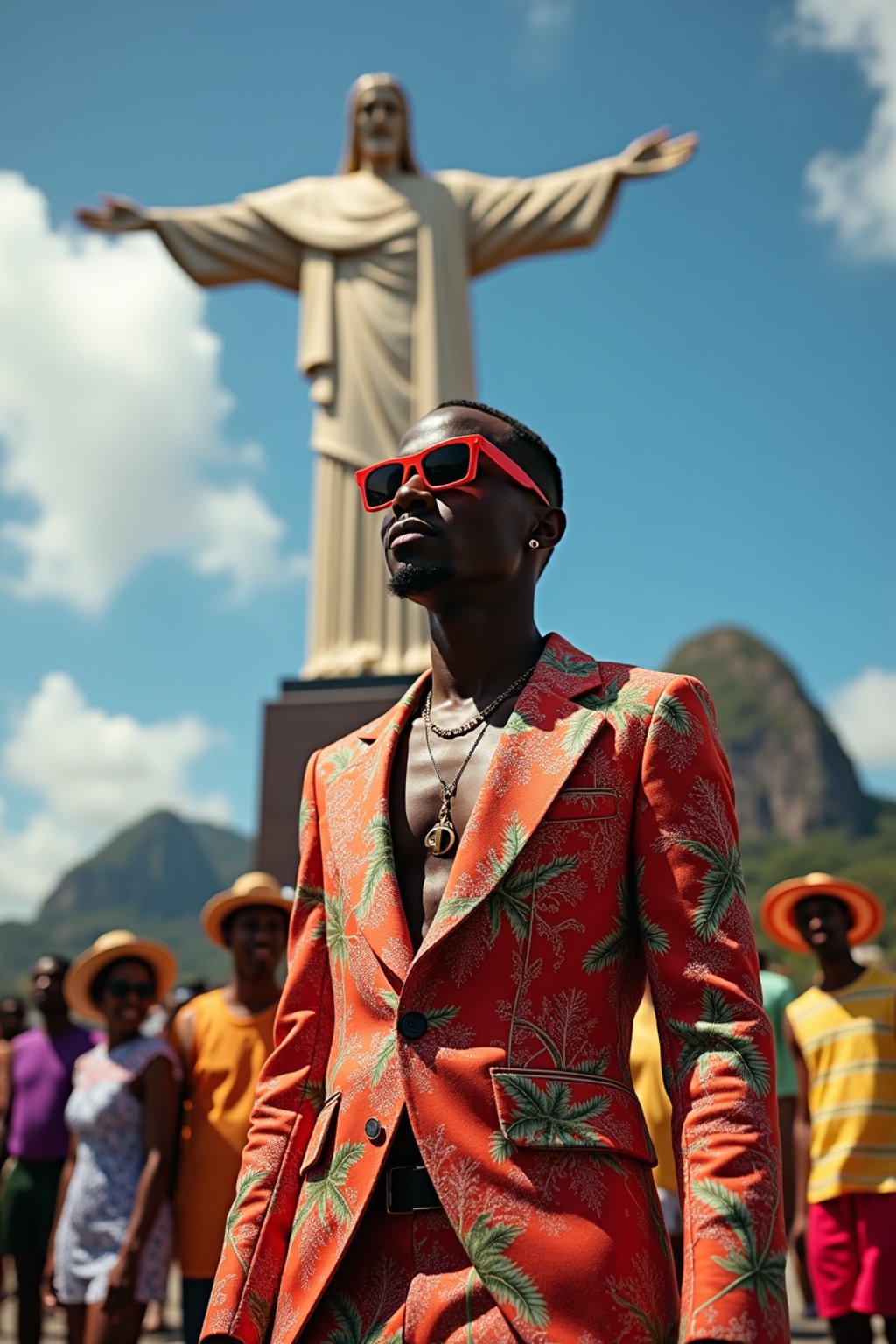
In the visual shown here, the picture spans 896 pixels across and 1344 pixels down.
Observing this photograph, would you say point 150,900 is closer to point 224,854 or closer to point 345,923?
point 224,854

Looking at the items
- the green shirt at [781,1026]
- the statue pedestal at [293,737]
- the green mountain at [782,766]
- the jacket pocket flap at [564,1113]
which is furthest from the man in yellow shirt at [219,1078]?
the green mountain at [782,766]

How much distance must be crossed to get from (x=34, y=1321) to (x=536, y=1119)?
4.90 m

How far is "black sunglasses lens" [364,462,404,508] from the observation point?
6.79 ft

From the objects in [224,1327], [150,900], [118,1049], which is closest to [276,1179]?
[224,1327]

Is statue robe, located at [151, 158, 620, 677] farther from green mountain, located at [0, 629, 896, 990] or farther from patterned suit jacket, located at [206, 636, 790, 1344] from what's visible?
green mountain, located at [0, 629, 896, 990]

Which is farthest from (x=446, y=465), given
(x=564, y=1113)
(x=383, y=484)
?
(x=564, y=1113)

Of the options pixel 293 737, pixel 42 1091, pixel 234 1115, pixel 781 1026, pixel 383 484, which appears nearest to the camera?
pixel 383 484

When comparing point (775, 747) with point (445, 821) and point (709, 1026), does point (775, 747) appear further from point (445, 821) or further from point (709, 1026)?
point (709, 1026)

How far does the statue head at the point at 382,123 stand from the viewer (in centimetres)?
908

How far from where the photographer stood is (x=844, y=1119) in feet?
14.3

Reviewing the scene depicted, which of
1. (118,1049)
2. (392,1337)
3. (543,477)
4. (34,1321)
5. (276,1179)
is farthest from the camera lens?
(34,1321)

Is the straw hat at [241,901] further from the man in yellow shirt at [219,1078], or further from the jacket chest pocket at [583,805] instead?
the jacket chest pocket at [583,805]

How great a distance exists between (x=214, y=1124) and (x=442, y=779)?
250cm

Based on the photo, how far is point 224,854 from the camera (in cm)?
15062
